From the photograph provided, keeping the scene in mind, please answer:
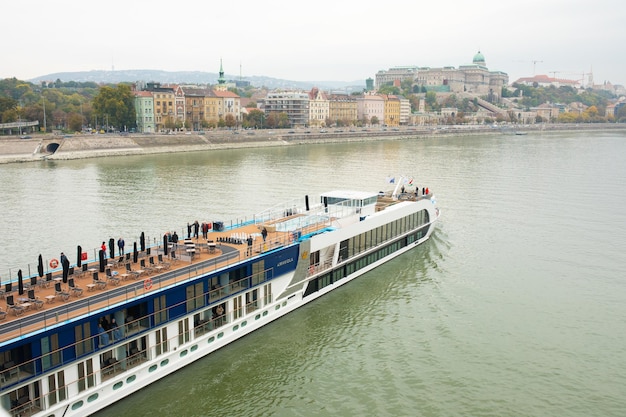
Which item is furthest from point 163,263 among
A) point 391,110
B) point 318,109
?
point 391,110

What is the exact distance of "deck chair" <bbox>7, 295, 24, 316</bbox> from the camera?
1373 centimetres

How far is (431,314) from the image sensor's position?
70.2 feet

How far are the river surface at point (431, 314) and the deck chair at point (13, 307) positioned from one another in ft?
11.3

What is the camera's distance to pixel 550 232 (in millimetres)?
33750

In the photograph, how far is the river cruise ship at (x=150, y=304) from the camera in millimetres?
12828

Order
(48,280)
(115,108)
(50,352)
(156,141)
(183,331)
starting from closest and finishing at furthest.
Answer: (50,352) → (48,280) → (183,331) → (156,141) → (115,108)

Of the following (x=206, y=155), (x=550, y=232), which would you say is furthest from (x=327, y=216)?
(x=206, y=155)

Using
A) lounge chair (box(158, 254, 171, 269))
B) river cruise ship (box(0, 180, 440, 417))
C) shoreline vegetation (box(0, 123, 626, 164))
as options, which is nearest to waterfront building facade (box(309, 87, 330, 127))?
shoreline vegetation (box(0, 123, 626, 164))

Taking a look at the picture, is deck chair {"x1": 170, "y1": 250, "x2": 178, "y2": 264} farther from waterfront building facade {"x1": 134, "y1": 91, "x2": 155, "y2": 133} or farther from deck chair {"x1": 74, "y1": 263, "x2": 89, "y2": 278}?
waterfront building facade {"x1": 134, "y1": 91, "x2": 155, "y2": 133}

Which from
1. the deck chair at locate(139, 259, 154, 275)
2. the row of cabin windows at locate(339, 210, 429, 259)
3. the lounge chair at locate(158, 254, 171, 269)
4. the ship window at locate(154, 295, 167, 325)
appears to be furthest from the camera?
the row of cabin windows at locate(339, 210, 429, 259)

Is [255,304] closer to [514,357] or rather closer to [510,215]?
[514,357]

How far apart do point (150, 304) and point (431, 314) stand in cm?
1109

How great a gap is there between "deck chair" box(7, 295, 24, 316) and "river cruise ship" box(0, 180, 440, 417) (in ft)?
0.08

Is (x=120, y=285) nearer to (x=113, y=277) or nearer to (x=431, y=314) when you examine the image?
(x=113, y=277)
